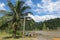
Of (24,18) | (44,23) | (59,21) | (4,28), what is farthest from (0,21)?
(59,21)

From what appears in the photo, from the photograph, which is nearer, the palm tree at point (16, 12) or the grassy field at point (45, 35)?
the palm tree at point (16, 12)

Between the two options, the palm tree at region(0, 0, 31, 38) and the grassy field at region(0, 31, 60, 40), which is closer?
the palm tree at region(0, 0, 31, 38)

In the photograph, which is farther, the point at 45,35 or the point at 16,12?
the point at 45,35

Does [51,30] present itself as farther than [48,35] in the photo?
No

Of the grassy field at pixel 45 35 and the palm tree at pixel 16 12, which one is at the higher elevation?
the palm tree at pixel 16 12

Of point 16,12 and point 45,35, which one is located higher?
point 16,12

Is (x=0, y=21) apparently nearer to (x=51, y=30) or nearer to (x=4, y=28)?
(x=4, y=28)

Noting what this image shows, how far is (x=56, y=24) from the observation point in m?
20.8

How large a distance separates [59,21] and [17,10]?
3995 millimetres

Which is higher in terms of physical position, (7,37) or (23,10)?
(23,10)

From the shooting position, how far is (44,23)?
69.5 ft

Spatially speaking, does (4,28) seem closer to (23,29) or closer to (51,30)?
(23,29)

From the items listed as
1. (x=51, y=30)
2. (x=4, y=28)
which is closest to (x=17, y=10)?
(x=4, y=28)

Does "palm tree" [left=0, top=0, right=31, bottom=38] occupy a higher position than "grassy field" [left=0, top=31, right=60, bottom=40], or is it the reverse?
"palm tree" [left=0, top=0, right=31, bottom=38]
